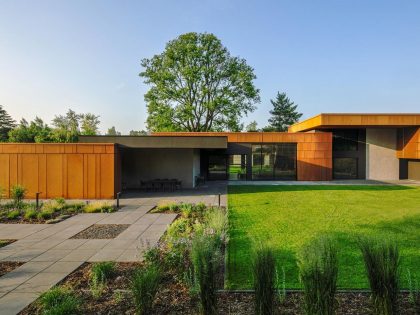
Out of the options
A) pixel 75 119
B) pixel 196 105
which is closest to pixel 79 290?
Answer: pixel 196 105

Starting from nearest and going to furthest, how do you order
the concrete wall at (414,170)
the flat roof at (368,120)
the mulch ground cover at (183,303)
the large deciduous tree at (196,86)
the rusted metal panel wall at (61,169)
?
1. the mulch ground cover at (183,303)
2. the rusted metal panel wall at (61,169)
3. the flat roof at (368,120)
4. the concrete wall at (414,170)
5. the large deciduous tree at (196,86)

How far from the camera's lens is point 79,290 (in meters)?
4.84

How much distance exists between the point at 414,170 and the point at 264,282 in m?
28.4

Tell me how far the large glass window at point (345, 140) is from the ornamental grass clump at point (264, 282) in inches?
987

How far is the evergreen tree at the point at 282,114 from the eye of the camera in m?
65.2

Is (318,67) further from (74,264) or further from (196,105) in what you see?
(74,264)

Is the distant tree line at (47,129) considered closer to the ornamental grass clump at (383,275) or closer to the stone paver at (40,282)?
the stone paver at (40,282)

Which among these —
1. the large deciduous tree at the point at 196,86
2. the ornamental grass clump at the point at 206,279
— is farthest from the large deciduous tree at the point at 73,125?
the ornamental grass clump at the point at 206,279

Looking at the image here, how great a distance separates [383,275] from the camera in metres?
3.69

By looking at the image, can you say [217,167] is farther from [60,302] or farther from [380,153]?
[60,302]

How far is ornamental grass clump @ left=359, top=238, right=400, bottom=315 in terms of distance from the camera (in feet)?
12.0

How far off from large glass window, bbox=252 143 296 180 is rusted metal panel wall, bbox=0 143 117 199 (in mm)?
14062

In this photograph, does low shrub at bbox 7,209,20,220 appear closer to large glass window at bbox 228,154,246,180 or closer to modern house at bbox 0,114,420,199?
modern house at bbox 0,114,420,199

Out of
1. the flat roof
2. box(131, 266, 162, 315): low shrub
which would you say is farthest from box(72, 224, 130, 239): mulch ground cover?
the flat roof
